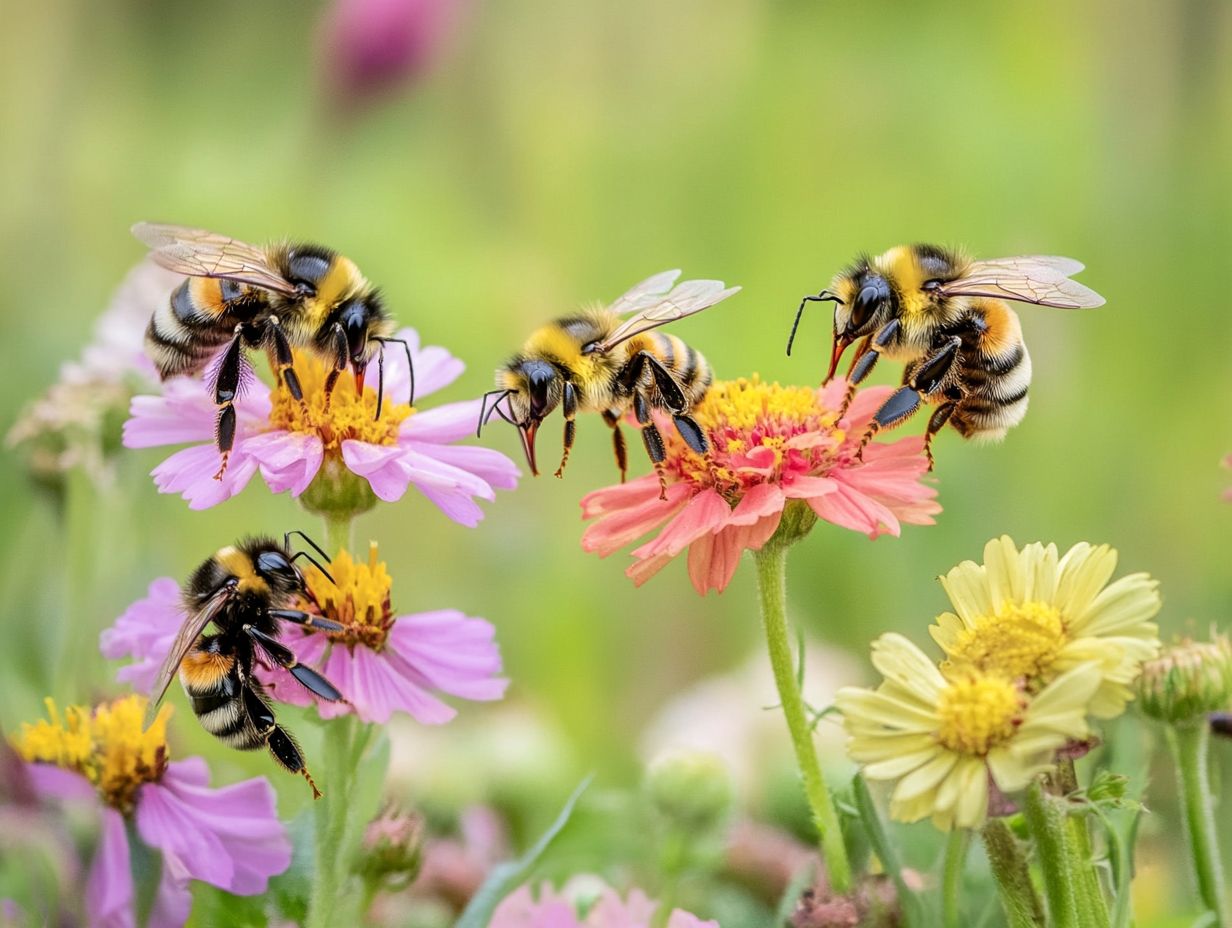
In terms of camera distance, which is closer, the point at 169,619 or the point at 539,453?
the point at 169,619

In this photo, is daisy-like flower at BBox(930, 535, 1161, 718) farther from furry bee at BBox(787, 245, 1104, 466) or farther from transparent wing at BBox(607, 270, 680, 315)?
transparent wing at BBox(607, 270, 680, 315)

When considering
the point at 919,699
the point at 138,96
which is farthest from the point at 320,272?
the point at 138,96

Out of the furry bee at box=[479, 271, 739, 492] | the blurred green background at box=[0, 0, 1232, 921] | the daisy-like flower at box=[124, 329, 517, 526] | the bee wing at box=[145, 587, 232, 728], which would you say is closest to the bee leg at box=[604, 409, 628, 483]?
the furry bee at box=[479, 271, 739, 492]

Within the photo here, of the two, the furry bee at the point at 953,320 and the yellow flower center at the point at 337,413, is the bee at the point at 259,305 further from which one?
the furry bee at the point at 953,320

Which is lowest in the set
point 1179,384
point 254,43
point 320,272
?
point 1179,384

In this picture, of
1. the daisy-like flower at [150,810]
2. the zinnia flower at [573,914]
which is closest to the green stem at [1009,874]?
the zinnia flower at [573,914]

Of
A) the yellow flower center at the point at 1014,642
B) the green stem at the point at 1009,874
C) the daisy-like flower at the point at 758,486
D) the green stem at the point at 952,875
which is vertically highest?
the daisy-like flower at the point at 758,486

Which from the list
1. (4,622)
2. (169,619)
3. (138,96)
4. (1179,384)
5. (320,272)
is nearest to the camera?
(169,619)

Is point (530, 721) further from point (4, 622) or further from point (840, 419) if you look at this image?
point (840, 419)
